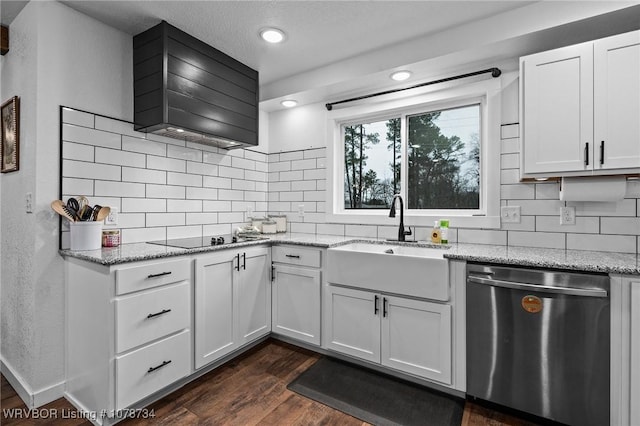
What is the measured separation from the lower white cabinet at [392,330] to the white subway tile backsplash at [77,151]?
73.1 inches

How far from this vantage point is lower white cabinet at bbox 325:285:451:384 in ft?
6.24

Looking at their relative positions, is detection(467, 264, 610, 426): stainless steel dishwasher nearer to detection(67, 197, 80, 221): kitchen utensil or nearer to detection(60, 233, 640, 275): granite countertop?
detection(60, 233, 640, 275): granite countertop

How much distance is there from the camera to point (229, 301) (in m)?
A: 2.27

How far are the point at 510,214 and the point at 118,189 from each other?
9.11 ft

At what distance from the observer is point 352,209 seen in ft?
10.2

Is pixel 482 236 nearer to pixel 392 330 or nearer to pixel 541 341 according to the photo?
pixel 541 341

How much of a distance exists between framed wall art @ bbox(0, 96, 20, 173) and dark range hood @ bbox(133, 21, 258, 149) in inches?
25.5

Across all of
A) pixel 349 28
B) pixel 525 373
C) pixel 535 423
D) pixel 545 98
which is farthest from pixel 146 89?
pixel 535 423

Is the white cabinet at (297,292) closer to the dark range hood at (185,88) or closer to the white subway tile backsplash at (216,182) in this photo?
the white subway tile backsplash at (216,182)

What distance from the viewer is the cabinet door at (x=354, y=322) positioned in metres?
2.13

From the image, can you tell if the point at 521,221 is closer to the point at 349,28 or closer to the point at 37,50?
the point at 349,28

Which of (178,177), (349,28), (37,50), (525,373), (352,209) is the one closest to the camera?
(525,373)

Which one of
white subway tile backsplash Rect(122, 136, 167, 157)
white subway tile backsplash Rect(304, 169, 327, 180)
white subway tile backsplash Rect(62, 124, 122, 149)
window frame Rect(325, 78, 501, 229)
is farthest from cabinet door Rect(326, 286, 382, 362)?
white subway tile backsplash Rect(62, 124, 122, 149)

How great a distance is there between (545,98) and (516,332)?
137 centimetres
